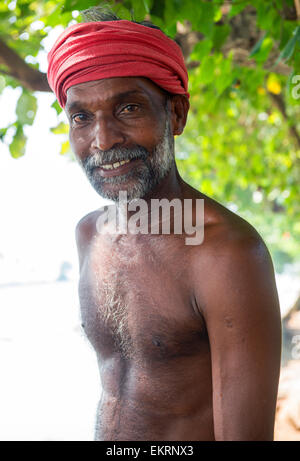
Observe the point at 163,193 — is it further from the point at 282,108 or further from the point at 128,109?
the point at 282,108

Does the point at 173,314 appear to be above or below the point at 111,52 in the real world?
below

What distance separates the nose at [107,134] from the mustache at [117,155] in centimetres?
2

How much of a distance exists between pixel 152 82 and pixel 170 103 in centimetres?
12

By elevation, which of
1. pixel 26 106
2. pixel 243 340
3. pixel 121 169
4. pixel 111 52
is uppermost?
pixel 26 106

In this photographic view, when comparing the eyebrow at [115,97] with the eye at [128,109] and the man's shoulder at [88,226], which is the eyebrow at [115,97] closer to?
the eye at [128,109]

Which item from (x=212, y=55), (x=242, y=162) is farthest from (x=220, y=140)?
(x=212, y=55)

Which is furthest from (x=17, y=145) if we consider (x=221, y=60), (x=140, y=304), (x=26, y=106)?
(x=140, y=304)

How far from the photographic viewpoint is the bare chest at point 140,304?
56.0 inches

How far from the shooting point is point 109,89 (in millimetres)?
1413

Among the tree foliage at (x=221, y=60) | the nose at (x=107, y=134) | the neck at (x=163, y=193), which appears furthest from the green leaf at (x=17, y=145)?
the nose at (x=107, y=134)

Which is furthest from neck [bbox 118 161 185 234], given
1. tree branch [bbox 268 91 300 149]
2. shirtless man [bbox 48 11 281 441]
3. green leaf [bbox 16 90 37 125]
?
tree branch [bbox 268 91 300 149]

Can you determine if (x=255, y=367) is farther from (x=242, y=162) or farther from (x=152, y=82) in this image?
(x=242, y=162)

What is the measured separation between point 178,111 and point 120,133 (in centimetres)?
31

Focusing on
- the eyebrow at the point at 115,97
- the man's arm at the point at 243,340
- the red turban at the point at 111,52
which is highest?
the red turban at the point at 111,52
